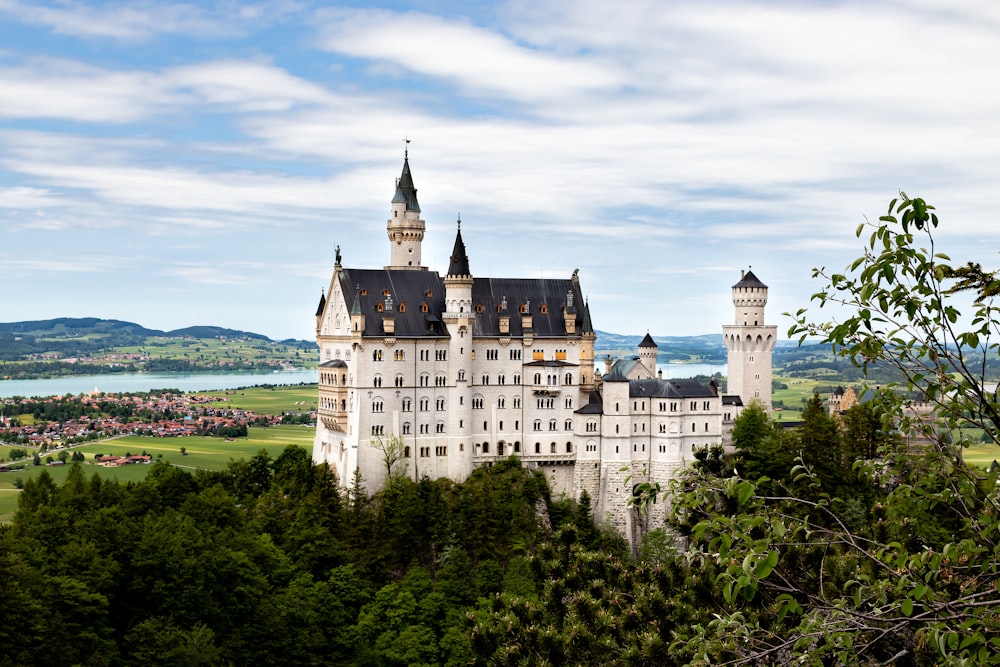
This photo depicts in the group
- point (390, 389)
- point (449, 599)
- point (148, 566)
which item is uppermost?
point (390, 389)

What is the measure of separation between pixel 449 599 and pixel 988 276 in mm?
60828

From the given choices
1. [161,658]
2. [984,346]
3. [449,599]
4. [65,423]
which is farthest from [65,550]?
[65,423]

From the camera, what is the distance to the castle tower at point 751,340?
95625 millimetres

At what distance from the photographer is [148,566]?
6069 centimetres

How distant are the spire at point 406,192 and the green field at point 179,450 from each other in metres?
32.9

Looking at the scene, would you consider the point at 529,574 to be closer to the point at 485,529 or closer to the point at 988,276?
the point at 485,529

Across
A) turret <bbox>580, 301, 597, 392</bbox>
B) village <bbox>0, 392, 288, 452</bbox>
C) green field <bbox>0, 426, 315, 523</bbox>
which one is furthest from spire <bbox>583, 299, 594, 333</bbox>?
village <bbox>0, 392, 288, 452</bbox>

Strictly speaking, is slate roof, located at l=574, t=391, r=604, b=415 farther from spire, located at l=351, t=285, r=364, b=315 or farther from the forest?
spire, located at l=351, t=285, r=364, b=315

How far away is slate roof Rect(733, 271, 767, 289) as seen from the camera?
9571 centimetres

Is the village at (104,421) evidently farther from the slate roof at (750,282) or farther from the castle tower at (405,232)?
the slate roof at (750,282)

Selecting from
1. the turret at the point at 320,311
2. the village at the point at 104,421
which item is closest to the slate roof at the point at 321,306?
the turret at the point at 320,311

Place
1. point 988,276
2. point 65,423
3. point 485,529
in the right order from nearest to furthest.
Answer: point 988,276, point 485,529, point 65,423

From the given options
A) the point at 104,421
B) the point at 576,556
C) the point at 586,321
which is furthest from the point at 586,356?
the point at 104,421

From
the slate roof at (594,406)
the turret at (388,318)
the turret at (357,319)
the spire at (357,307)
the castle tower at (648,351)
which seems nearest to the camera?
the turret at (357,319)
